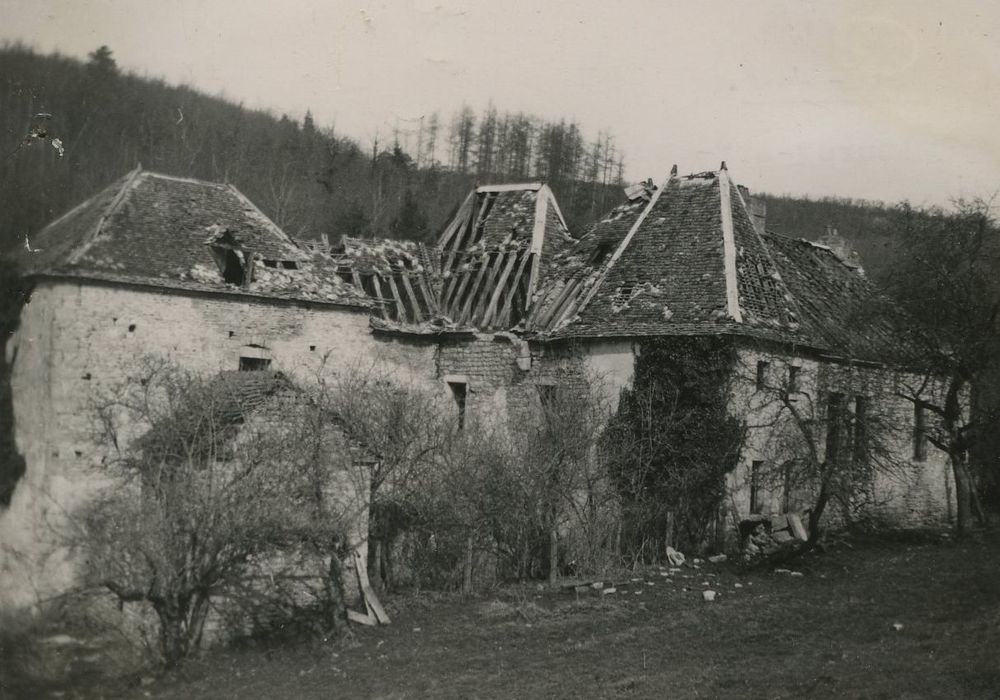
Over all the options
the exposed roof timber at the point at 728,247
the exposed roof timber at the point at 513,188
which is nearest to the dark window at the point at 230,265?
the exposed roof timber at the point at 513,188

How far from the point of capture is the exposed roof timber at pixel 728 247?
19297 mm

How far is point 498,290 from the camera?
23812 millimetres

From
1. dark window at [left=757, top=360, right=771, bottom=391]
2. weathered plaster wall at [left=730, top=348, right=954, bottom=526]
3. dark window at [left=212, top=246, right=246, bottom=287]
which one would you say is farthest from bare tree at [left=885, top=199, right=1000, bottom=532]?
dark window at [left=212, top=246, right=246, bottom=287]

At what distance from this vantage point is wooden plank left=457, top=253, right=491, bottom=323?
78.6ft

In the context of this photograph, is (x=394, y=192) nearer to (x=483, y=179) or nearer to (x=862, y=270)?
(x=483, y=179)

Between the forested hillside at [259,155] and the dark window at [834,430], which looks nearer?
the forested hillside at [259,155]

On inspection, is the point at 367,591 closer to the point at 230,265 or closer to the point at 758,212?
the point at 230,265

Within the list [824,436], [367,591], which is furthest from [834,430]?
[367,591]

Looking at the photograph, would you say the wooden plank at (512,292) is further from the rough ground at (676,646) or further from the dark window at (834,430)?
the rough ground at (676,646)

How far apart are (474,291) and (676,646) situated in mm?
13381

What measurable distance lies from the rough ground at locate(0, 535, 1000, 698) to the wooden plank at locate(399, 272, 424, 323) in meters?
9.17

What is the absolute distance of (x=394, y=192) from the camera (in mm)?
39625

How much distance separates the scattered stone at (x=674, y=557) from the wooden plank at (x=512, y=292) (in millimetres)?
7610

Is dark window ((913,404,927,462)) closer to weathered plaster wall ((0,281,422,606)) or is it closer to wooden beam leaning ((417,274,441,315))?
wooden beam leaning ((417,274,441,315))
